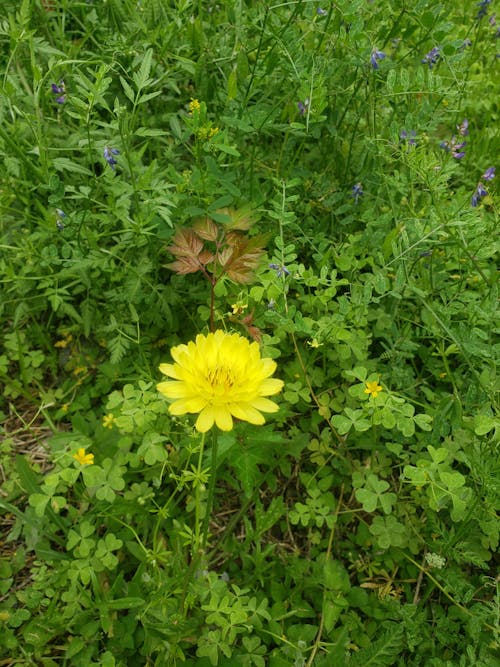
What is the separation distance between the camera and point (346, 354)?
1.98m

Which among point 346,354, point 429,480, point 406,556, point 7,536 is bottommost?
point 7,536

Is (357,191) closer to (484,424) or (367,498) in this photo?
(484,424)

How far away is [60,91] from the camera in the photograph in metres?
2.21

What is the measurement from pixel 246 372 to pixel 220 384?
0.25 feet

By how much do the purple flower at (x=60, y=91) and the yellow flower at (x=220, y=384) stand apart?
4.61 ft

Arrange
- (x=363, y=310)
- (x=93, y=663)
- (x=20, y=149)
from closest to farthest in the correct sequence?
1. (x=93, y=663)
2. (x=363, y=310)
3. (x=20, y=149)

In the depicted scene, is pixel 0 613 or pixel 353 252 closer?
pixel 0 613

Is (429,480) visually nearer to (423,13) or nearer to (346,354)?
(346,354)

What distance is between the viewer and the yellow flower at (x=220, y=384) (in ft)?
4.26

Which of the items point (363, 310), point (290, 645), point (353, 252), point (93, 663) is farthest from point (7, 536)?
point (353, 252)

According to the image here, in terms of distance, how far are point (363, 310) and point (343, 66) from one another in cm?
106

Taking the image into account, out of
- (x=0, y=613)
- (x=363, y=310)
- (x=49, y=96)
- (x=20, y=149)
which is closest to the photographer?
(x=0, y=613)

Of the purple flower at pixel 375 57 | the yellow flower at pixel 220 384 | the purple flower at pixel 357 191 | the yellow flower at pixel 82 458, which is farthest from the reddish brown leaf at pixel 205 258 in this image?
the purple flower at pixel 375 57

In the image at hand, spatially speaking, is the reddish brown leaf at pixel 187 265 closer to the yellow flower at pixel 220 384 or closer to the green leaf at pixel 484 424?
the yellow flower at pixel 220 384
